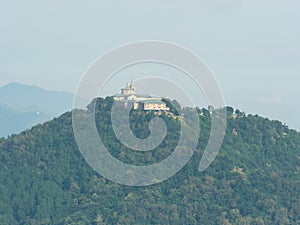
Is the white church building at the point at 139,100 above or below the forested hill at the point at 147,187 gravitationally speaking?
above

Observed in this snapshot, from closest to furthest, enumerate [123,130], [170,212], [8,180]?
1. [170,212]
2. [8,180]
3. [123,130]

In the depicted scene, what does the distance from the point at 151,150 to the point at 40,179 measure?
10.4 m

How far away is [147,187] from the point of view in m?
83.6

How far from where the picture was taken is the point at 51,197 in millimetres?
82875

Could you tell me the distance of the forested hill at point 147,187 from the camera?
80188 mm

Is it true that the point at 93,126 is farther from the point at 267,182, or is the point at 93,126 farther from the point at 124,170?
the point at 267,182

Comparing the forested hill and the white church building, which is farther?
the white church building

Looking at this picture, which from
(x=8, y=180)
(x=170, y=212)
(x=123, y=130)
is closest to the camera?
(x=170, y=212)

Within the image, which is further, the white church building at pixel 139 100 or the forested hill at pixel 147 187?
the white church building at pixel 139 100

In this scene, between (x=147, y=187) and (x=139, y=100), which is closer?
(x=147, y=187)

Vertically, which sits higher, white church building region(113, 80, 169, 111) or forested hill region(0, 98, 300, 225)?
white church building region(113, 80, 169, 111)

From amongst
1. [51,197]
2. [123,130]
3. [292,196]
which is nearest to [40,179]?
[51,197]

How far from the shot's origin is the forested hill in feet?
263

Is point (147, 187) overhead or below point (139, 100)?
below
